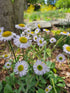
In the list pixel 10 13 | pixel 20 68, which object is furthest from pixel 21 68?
pixel 10 13

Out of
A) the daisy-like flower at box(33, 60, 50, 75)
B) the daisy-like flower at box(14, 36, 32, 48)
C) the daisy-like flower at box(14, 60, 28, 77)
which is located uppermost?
the daisy-like flower at box(14, 36, 32, 48)

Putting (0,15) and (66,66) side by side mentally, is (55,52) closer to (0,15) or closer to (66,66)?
(66,66)

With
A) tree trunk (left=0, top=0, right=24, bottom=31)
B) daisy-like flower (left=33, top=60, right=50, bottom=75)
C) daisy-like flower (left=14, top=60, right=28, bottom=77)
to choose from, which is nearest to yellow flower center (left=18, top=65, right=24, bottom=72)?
daisy-like flower (left=14, top=60, right=28, bottom=77)

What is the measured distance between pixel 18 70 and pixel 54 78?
624 mm

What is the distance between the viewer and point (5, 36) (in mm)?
901

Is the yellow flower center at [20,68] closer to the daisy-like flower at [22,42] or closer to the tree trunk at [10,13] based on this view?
the daisy-like flower at [22,42]

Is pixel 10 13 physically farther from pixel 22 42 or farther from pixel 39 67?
pixel 39 67

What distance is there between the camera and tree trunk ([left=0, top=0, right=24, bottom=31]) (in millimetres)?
2287

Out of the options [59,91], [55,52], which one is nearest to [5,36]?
[59,91]

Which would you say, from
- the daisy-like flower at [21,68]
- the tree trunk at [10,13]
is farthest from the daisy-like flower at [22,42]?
the tree trunk at [10,13]

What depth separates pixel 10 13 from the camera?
2.41 metres

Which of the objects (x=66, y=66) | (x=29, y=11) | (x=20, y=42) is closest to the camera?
(x=20, y=42)

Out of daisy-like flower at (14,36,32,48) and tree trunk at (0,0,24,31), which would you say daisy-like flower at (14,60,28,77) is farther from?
tree trunk at (0,0,24,31)

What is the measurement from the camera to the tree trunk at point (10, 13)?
229 cm
